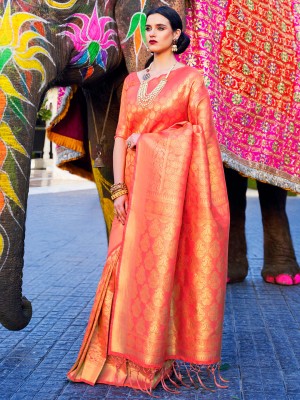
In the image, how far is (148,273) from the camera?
9.45 ft

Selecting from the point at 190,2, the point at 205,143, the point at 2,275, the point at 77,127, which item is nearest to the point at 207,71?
the point at 190,2

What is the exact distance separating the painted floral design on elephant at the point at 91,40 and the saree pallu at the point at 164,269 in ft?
2.05

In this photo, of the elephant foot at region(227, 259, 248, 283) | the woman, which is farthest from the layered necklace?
the elephant foot at region(227, 259, 248, 283)

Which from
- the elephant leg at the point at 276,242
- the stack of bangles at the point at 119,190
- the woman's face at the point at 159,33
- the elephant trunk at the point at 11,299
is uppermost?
the woman's face at the point at 159,33

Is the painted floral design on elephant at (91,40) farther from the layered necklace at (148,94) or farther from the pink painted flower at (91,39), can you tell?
the layered necklace at (148,94)

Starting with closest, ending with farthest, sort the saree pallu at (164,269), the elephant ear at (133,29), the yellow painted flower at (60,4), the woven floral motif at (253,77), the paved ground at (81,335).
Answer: the saree pallu at (164,269), the paved ground at (81,335), the yellow painted flower at (60,4), the elephant ear at (133,29), the woven floral motif at (253,77)

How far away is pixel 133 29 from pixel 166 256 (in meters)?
1.15

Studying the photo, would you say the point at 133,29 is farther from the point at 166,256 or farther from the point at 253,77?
the point at 253,77

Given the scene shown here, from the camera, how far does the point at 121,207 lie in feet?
9.84

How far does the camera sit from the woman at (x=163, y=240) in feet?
9.44

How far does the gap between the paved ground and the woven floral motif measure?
78 cm

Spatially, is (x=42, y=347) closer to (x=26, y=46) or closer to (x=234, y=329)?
(x=234, y=329)

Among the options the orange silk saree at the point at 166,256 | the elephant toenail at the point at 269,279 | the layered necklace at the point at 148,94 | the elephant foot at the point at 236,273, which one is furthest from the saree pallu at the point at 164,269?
the elephant toenail at the point at 269,279

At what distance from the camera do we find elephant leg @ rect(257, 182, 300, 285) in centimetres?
525
